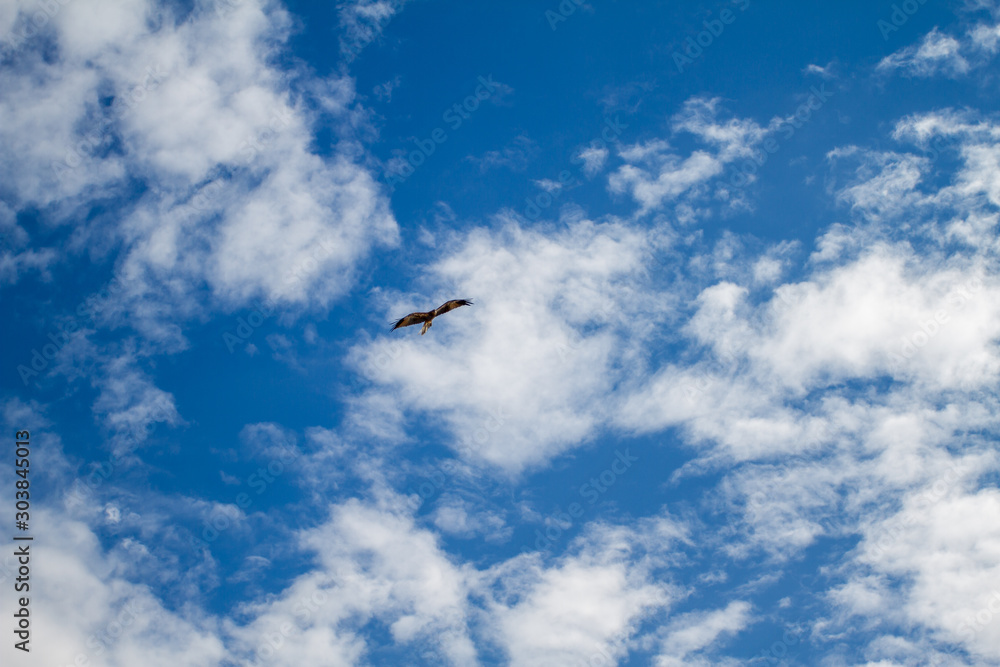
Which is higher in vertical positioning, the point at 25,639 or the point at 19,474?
the point at 19,474

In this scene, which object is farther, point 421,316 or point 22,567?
point 22,567

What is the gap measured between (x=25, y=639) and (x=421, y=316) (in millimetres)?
41477

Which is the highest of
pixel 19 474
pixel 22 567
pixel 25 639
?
pixel 19 474

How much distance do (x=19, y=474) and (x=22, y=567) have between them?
7.73 m

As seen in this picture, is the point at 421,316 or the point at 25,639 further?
the point at 25,639

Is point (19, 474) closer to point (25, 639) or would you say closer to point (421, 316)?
point (25, 639)

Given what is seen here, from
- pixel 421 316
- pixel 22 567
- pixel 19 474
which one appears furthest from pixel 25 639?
pixel 421 316

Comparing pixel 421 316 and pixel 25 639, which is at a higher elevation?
pixel 421 316

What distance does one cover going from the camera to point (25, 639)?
55.1 metres

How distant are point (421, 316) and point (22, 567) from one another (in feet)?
132

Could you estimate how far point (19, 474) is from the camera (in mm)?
54844

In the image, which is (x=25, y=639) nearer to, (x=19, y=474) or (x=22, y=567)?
(x=22, y=567)

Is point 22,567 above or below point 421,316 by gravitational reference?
below

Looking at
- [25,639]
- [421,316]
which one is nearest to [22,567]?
[25,639]
